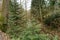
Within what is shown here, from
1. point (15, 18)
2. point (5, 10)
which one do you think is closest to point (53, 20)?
point (15, 18)

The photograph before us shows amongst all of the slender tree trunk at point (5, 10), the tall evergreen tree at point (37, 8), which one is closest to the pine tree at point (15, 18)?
the slender tree trunk at point (5, 10)

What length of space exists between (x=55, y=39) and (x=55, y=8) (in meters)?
3.78

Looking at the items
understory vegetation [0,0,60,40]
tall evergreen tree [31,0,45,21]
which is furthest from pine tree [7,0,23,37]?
tall evergreen tree [31,0,45,21]

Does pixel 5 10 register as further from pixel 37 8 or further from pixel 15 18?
pixel 37 8

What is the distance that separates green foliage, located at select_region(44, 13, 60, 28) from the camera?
13119 mm

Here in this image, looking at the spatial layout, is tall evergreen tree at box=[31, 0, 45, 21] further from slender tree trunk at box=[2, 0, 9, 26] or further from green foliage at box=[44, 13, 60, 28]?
slender tree trunk at box=[2, 0, 9, 26]

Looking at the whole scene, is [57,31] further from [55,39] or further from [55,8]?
[55,39]

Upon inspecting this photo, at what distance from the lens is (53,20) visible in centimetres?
1338

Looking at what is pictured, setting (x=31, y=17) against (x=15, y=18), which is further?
(x=31, y=17)

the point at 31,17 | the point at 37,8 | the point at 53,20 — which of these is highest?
the point at 37,8

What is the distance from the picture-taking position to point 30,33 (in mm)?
9938

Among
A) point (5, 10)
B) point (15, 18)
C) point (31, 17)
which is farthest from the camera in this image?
point (31, 17)

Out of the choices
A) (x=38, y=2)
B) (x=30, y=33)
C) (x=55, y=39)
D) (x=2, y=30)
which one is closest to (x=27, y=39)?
(x=30, y=33)

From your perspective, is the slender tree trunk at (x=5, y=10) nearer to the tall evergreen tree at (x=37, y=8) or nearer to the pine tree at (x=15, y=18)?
the pine tree at (x=15, y=18)
